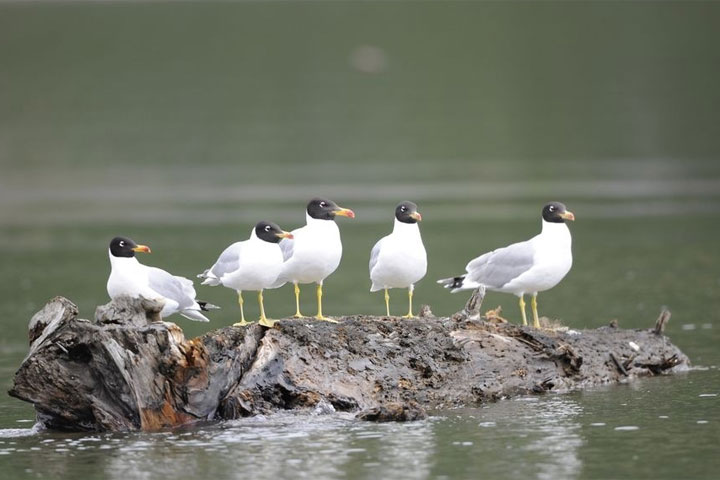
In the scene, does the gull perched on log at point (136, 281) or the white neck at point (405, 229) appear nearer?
the gull perched on log at point (136, 281)

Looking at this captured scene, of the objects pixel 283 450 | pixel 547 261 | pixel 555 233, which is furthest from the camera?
pixel 555 233

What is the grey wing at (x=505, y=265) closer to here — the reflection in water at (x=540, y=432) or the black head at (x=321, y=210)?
the reflection in water at (x=540, y=432)

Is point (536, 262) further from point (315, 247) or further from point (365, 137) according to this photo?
point (365, 137)

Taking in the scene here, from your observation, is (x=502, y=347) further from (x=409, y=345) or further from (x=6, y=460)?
(x=6, y=460)

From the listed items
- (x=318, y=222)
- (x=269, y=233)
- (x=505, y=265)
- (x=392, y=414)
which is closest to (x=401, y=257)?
(x=318, y=222)

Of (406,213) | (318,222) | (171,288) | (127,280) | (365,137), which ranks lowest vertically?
(171,288)

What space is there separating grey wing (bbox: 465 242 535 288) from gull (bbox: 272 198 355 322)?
2.76m

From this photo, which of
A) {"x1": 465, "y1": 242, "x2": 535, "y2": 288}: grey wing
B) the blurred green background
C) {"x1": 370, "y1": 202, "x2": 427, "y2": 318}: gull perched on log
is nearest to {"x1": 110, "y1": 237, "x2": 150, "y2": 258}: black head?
{"x1": 370, "y1": 202, "x2": 427, "y2": 318}: gull perched on log

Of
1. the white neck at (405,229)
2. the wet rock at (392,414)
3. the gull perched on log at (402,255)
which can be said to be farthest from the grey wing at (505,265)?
the wet rock at (392,414)

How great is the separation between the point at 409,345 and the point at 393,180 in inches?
1935

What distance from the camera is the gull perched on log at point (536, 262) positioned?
19.5m

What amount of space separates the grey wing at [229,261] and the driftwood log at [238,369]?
36.0 inches

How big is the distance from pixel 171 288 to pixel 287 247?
62.9 inches

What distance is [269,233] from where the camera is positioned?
17453 mm
